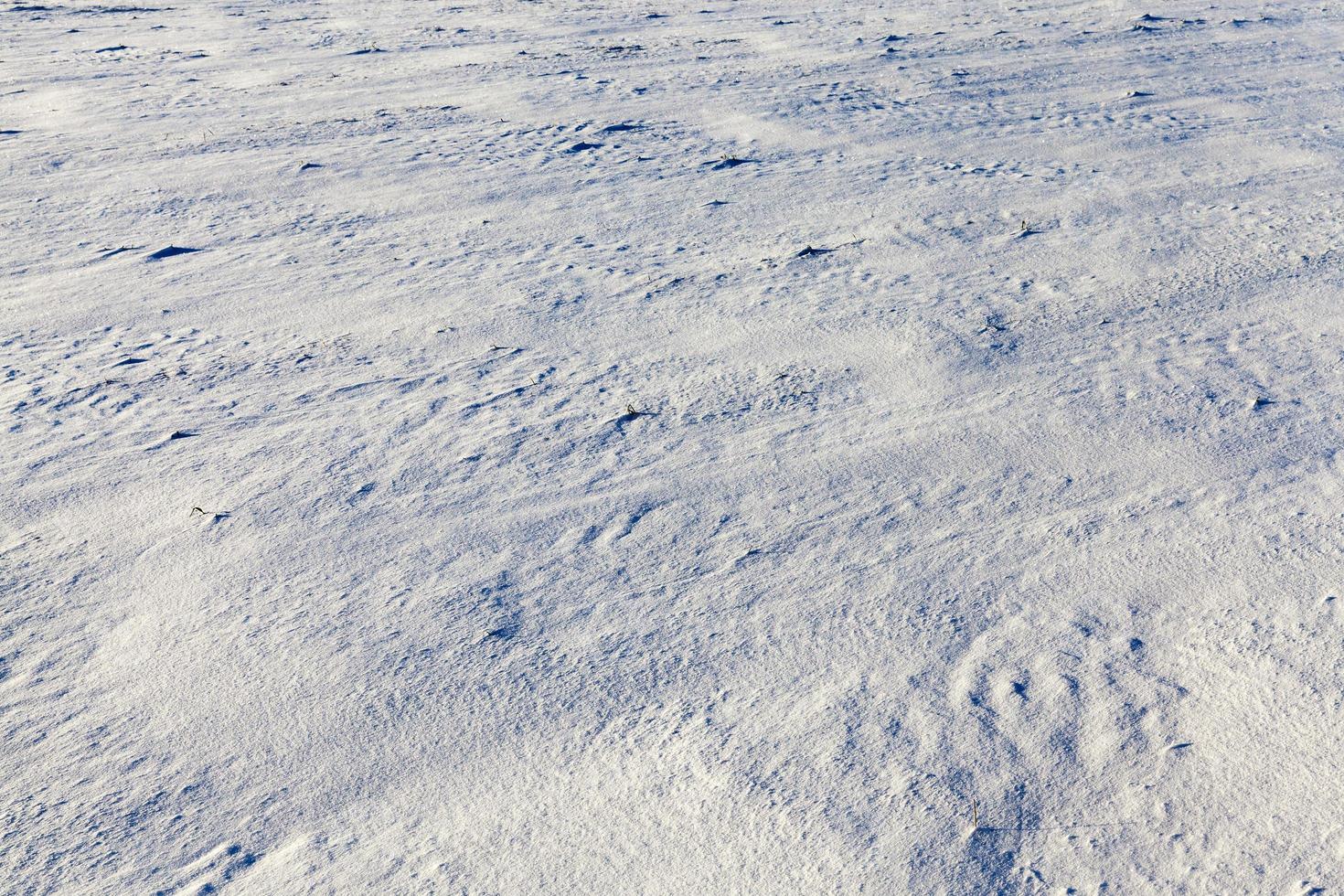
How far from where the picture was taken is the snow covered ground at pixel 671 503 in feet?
10.4

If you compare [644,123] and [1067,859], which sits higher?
[644,123]

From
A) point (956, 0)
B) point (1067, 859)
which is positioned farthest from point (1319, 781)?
point (956, 0)

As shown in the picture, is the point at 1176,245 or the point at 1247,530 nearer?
the point at 1247,530

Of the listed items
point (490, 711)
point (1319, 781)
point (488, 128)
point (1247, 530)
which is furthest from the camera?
point (488, 128)

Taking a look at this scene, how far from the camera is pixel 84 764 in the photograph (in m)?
3.31

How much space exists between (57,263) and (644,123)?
3493 millimetres

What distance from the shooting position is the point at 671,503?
4305 millimetres

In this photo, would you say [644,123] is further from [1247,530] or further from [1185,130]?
[1247,530]

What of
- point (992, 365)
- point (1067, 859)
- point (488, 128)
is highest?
point (488, 128)

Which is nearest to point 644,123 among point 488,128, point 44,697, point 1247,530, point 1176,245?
point 488,128

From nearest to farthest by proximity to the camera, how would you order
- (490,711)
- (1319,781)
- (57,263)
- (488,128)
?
(1319,781) → (490,711) → (57,263) → (488,128)

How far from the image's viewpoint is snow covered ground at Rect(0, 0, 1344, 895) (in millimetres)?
3166

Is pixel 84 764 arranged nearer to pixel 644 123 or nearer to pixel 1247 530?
pixel 1247 530

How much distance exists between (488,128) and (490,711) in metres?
Answer: 5.11
